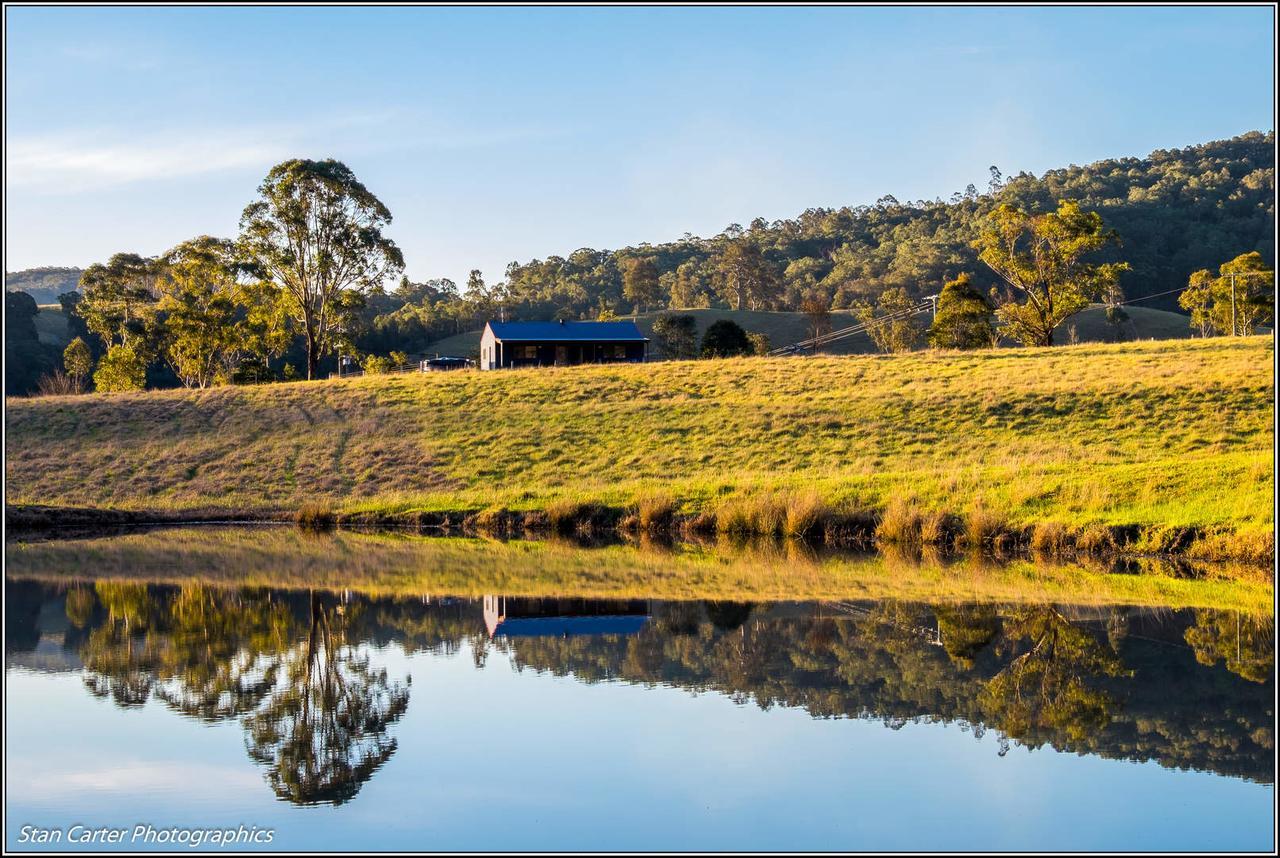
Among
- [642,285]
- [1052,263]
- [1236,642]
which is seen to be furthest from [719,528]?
[642,285]

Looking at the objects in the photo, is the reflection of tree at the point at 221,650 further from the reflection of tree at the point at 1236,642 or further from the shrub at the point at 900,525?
the shrub at the point at 900,525

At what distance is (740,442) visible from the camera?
39.8 metres

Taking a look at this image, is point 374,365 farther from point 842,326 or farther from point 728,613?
point 728,613

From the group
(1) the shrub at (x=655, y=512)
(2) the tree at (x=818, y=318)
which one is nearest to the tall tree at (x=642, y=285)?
(2) the tree at (x=818, y=318)

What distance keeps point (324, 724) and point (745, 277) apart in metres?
131

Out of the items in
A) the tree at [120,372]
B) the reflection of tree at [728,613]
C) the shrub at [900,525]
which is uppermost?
the tree at [120,372]

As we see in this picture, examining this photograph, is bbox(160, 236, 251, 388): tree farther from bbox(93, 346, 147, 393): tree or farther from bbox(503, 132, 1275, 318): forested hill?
bbox(503, 132, 1275, 318): forested hill

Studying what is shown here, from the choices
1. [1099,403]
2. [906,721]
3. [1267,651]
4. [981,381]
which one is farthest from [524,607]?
[981,381]

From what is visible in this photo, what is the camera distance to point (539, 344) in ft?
257

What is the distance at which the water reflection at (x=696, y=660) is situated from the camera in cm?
1094

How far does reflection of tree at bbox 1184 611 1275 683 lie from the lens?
13.1 metres

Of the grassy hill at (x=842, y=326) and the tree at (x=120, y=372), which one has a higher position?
the grassy hill at (x=842, y=326)

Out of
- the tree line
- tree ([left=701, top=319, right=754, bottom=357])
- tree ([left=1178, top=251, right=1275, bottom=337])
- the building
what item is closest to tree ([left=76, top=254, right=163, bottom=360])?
the tree line

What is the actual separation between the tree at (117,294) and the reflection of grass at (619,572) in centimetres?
5201
